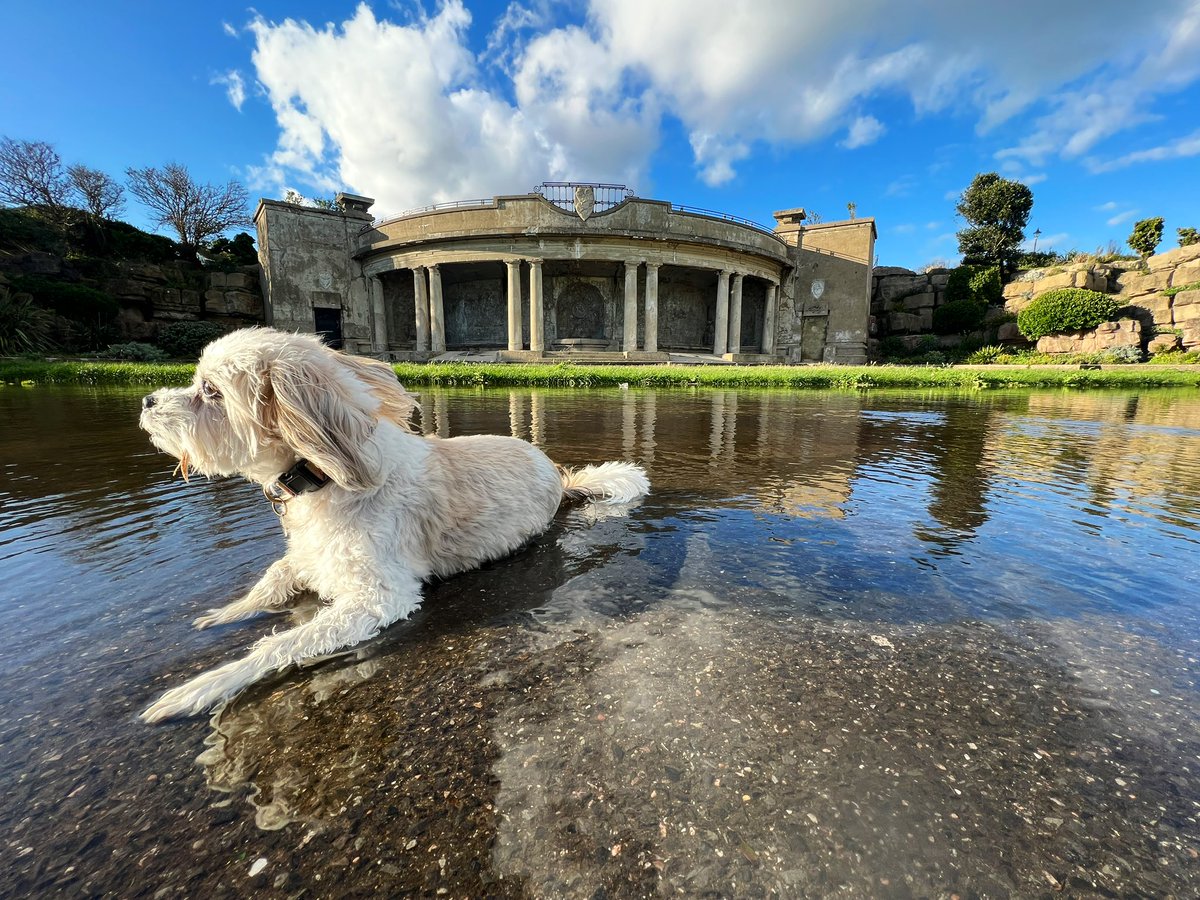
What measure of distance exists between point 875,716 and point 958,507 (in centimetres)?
333

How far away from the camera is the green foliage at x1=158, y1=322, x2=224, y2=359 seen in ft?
103

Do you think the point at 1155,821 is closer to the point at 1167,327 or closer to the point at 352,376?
the point at 352,376

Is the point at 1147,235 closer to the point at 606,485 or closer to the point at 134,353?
the point at 606,485

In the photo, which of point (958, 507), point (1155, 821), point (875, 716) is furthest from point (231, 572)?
point (958, 507)

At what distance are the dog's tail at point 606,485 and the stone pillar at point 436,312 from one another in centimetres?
3459

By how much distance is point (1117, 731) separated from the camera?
5.58 ft

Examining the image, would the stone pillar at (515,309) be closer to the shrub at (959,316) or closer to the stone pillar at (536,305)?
the stone pillar at (536,305)

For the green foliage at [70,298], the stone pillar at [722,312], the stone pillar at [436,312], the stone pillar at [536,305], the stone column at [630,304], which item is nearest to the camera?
the green foliage at [70,298]

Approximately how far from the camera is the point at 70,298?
2922cm

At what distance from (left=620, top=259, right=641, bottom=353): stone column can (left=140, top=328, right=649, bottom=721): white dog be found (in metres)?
33.1

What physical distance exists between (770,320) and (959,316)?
51.9 feet

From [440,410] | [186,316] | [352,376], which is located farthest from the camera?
[186,316]

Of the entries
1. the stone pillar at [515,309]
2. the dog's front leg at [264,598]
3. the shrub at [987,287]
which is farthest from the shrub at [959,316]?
the dog's front leg at [264,598]

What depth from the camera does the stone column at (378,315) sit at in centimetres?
3912
